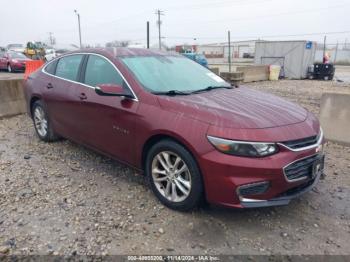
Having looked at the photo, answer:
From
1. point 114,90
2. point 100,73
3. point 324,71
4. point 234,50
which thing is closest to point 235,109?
point 114,90

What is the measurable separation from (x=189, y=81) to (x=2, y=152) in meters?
3.27

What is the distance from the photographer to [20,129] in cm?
650

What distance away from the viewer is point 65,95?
14.8 ft

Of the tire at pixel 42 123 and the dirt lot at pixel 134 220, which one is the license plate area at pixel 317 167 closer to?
the dirt lot at pixel 134 220

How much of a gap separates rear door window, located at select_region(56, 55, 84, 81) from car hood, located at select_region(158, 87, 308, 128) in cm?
171

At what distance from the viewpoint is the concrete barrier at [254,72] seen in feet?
53.5

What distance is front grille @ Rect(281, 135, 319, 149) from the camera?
114 inches

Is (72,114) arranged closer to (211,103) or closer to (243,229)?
(211,103)

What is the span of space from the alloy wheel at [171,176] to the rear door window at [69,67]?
186cm

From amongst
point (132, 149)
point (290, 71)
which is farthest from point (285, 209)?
point (290, 71)

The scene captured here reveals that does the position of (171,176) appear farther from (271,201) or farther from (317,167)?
(317,167)

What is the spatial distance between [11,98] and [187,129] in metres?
5.92

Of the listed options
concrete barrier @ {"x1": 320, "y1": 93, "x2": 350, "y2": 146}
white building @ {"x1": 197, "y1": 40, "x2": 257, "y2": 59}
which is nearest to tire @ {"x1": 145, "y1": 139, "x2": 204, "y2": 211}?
concrete barrier @ {"x1": 320, "y1": 93, "x2": 350, "y2": 146}


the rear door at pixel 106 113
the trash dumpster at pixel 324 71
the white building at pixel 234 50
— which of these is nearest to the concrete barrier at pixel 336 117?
the rear door at pixel 106 113
